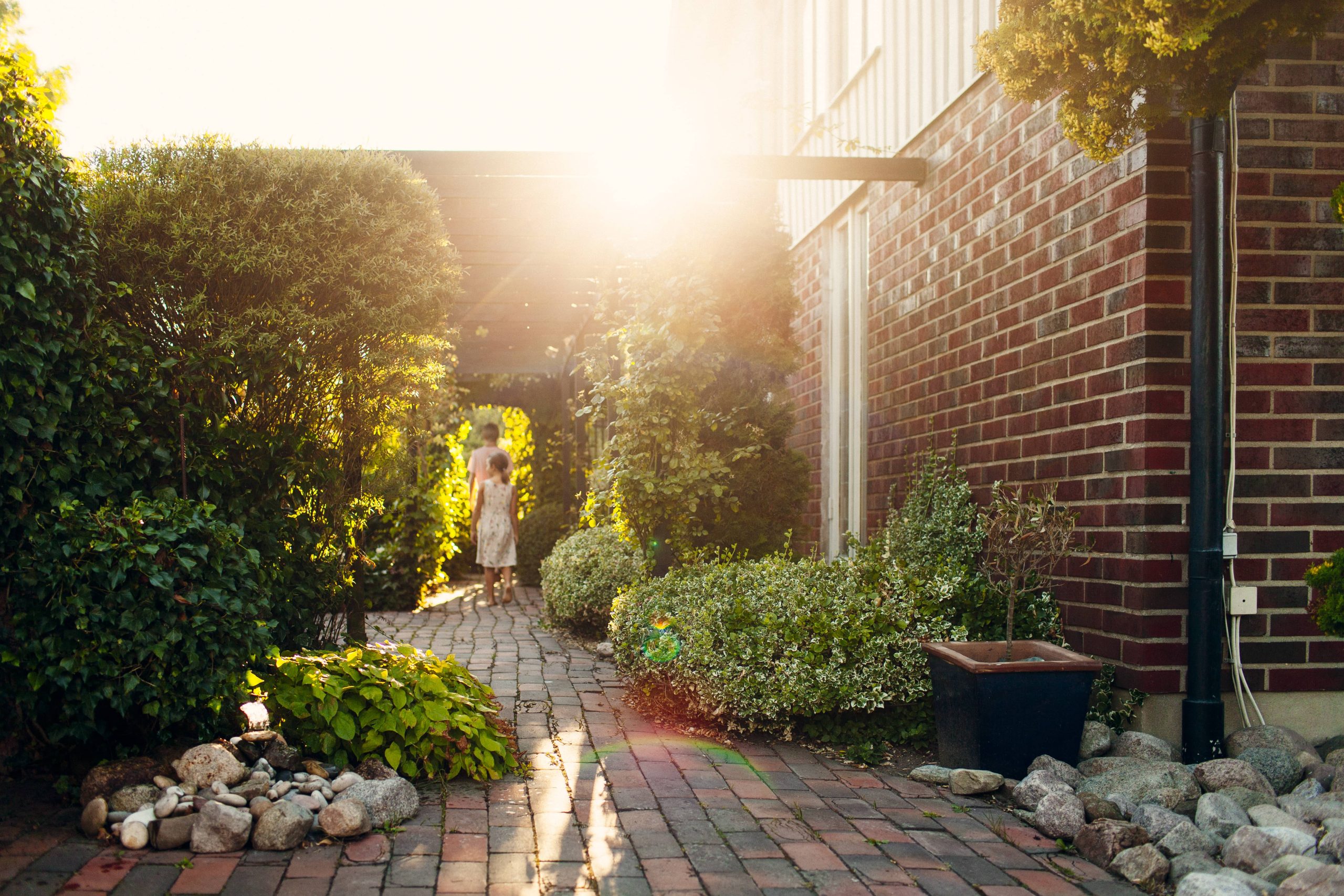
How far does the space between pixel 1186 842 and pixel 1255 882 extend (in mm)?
306

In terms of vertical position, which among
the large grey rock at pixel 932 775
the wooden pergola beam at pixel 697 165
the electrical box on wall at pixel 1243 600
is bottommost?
the large grey rock at pixel 932 775

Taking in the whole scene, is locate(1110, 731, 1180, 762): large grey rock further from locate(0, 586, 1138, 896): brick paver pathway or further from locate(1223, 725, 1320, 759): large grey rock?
locate(0, 586, 1138, 896): brick paver pathway

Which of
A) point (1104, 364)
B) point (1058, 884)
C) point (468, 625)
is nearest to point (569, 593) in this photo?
point (468, 625)

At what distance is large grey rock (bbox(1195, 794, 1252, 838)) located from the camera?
3311 millimetres

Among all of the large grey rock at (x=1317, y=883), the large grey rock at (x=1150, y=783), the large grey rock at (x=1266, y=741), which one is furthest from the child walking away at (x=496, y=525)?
the large grey rock at (x=1317, y=883)

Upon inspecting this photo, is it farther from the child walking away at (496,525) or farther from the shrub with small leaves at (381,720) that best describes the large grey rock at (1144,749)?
the child walking away at (496,525)

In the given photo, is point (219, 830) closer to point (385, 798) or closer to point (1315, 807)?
point (385, 798)

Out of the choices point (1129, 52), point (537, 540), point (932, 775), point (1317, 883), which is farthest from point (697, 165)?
point (537, 540)

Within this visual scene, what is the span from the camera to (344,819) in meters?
3.25

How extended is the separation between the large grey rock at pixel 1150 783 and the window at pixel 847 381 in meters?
4.02

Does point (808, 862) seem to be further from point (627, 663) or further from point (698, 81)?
A: point (698, 81)

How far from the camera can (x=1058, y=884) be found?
9.91ft

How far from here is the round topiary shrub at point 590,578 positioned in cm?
754

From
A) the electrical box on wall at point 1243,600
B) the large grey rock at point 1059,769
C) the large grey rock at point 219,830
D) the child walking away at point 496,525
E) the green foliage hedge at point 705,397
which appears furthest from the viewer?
the child walking away at point 496,525
